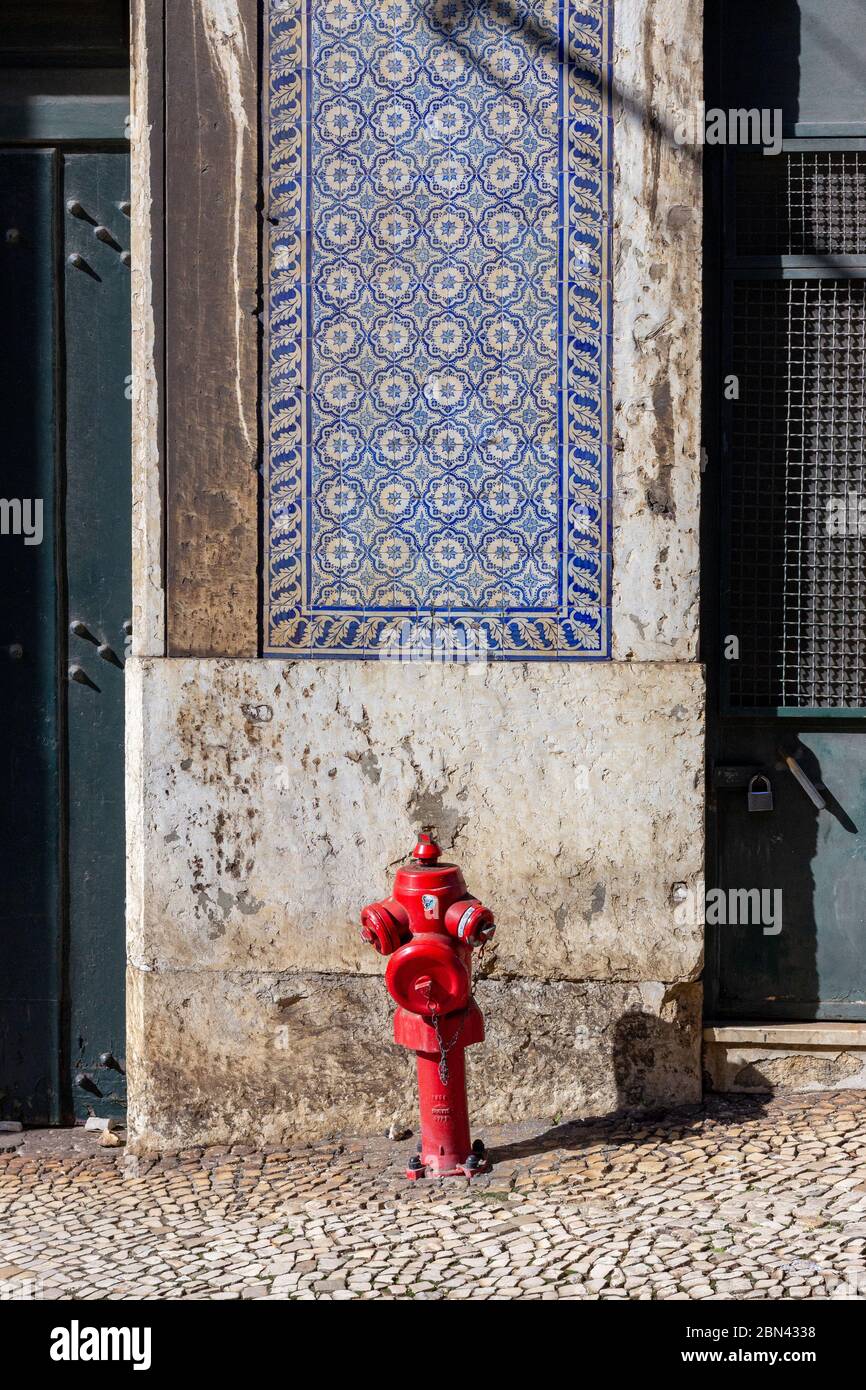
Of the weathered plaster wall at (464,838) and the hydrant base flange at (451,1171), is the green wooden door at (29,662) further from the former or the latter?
the hydrant base flange at (451,1171)

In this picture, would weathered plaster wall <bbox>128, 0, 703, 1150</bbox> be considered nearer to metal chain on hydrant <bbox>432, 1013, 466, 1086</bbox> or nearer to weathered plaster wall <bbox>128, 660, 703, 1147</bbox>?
weathered plaster wall <bbox>128, 660, 703, 1147</bbox>

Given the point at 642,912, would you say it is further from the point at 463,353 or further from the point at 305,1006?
the point at 463,353

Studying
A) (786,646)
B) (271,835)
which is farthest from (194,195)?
(786,646)

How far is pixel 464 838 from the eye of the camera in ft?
13.4

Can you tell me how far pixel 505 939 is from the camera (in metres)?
4.09

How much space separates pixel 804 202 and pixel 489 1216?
10.4 ft

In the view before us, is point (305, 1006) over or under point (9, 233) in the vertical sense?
under

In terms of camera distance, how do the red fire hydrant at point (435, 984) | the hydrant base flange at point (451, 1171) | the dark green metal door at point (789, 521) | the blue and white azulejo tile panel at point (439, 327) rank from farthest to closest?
the dark green metal door at point (789, 521) → the blue and white azulejo tile panel at point (439, 327) → the hydrant base flange at point (451, 1171) → the red fire hydrant at point (435, 984)

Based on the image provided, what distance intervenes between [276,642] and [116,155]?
1.68 m

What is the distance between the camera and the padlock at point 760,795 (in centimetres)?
430

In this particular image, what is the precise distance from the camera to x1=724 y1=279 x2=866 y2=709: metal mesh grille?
14.2 ft

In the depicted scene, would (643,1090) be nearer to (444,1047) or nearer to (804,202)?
(444,1047)

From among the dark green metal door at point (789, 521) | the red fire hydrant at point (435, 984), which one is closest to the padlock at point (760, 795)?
the dark green metal door at point (789, 521)

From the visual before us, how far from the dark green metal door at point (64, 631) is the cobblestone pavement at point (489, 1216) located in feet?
1.34
